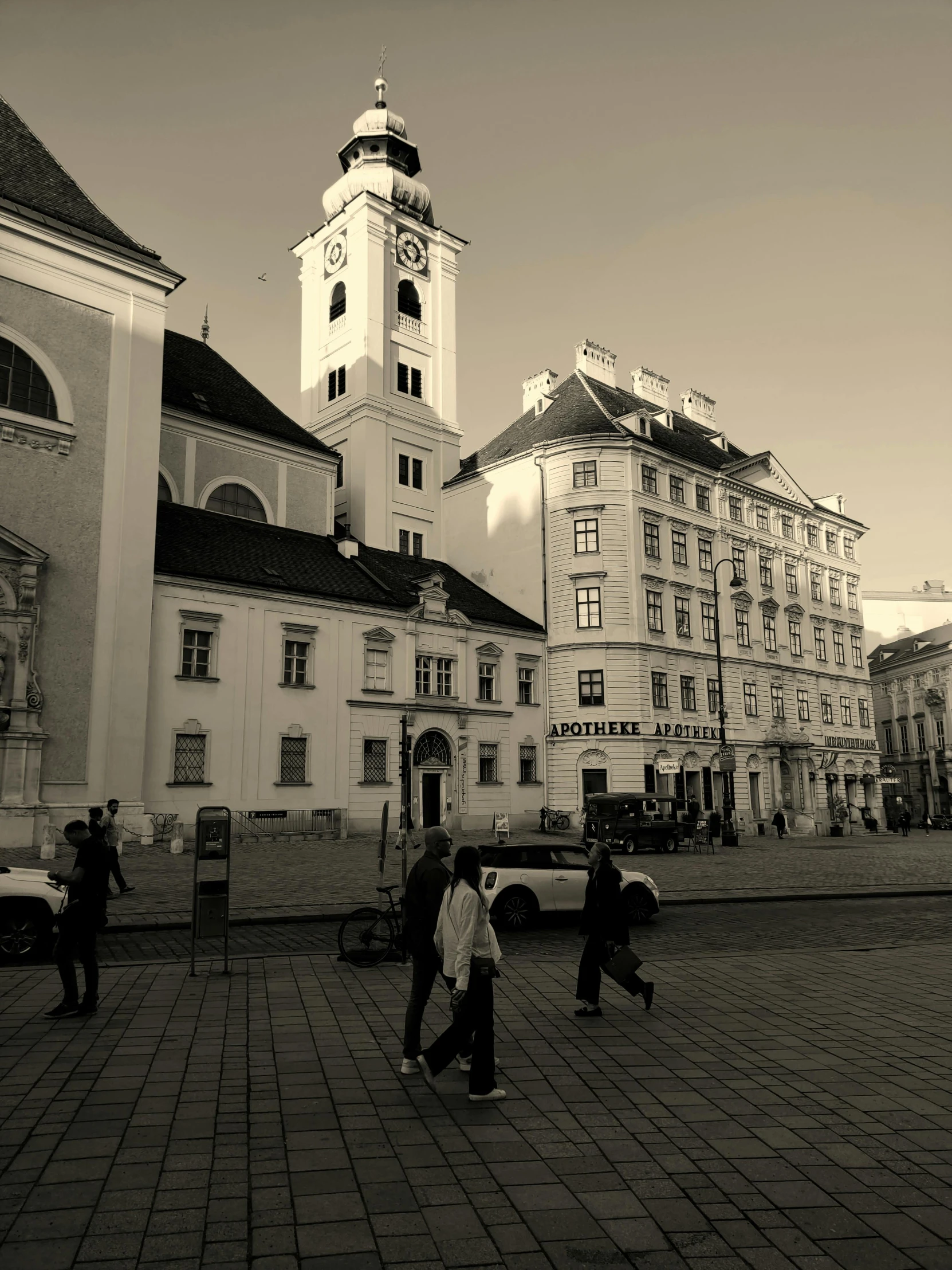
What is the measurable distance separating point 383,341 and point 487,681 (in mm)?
19897

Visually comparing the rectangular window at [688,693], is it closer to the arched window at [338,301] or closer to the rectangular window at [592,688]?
the rectangular window at [592,688]

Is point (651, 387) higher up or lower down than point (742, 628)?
higher up

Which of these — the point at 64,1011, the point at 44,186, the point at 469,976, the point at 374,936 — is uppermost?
the point at 44,186

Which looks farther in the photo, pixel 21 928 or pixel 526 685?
pixel 526 685

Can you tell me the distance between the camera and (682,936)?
1388 cm

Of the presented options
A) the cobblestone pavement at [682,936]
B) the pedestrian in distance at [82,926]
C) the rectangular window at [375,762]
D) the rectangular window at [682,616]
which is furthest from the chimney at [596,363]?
the pedestrian in distance at [82,926]

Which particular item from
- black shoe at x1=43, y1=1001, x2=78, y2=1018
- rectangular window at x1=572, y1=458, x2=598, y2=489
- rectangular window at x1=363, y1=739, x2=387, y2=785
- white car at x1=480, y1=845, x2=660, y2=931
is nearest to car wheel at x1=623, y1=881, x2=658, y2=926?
white car at x1=480, y1=845, x2=660, y2=931

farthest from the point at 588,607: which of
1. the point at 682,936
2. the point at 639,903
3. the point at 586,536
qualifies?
the point at 682,936

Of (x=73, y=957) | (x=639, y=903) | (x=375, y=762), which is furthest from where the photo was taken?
(x=375, y=762)

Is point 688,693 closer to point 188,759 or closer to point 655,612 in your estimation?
point 655,612

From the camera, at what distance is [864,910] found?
17.1 meters

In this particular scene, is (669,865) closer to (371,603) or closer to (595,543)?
(371,603)

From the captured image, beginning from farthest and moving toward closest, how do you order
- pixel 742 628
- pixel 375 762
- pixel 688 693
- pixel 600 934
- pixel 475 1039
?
1. pixel 742 628
2. pixel 688 693
3. pixel 375 762
4. pixel 600 934
5. pixel 475 1039

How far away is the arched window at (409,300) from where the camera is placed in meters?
51.6
